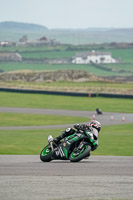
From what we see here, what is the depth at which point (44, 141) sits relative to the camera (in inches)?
1191

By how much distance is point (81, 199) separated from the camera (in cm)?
1146

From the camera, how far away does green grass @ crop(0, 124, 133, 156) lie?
25.0 meters

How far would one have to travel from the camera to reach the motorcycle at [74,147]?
55.1ft

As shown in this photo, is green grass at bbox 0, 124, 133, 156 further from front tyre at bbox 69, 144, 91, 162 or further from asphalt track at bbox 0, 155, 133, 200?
asphalt track at bbox 0, 155, 133, 200

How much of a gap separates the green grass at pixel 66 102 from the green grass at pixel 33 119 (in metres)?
7.53

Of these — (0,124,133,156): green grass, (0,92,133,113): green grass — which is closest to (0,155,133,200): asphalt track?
(0,124,133,156): green grass

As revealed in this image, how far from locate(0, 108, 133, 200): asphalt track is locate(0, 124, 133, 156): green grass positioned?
7.89m

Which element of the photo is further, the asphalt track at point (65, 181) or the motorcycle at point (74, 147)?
the motorcycle at point (74, 147)

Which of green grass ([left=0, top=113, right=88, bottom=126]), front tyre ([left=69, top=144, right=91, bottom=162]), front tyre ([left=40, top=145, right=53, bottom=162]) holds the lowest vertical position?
green grass ([left=0, top=113, right=88, bottom=126])

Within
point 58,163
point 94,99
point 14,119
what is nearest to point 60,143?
point 58,163

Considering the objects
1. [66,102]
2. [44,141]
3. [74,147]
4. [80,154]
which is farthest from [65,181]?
[66,102]

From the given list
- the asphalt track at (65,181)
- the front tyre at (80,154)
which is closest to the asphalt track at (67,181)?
the asphalt track at (65,181)

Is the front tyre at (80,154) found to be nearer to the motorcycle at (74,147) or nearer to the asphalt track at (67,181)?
the motorcycle at (74,147)

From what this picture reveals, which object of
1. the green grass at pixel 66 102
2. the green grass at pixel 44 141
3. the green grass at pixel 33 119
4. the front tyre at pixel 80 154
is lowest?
the green grass at pixel 66 102
